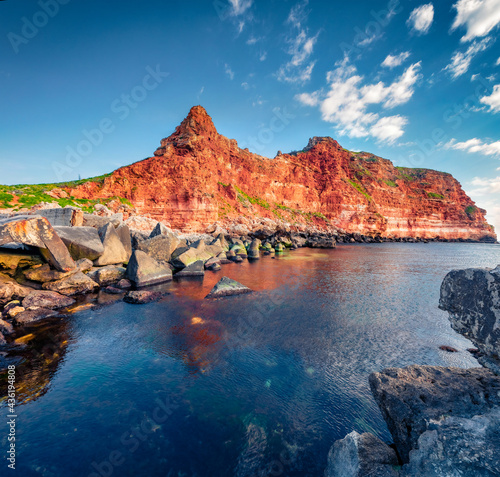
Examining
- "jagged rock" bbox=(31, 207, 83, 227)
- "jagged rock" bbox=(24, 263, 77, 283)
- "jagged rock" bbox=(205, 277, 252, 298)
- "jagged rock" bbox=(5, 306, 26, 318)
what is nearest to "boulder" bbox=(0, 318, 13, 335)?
"jagged rock" bbox=(5, 306, 26, 318)

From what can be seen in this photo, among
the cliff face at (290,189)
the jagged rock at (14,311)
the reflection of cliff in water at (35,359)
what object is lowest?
the reflection of cliff in water at (35,359)

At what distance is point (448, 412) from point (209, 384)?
3.87 m

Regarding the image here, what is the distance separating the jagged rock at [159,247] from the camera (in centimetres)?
1519

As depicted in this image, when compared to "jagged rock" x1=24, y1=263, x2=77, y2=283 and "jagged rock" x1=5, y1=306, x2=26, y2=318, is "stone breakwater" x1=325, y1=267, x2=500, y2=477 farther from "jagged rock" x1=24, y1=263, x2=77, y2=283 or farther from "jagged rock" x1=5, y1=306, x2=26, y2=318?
"jagged rock" x1=24, y1=263, x2=77, y2=283

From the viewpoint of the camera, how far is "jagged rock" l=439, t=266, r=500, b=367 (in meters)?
2.36

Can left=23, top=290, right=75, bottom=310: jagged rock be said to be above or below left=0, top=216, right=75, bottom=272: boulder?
below

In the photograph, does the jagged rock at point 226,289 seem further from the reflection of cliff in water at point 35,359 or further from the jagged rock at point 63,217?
the jagged rock at point 63,217

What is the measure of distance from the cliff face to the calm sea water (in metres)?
34.6

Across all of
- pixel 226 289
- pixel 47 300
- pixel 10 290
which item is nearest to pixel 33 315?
pixel 47 300

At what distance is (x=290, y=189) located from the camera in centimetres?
6850

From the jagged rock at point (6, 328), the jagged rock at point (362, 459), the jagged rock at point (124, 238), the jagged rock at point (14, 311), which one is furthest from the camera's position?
the jagged rock at point (124, 238)

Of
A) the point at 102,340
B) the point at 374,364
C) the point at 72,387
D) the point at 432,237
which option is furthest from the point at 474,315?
the point at 432,237

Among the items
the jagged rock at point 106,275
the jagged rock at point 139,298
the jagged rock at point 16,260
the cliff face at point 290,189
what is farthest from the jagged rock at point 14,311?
the cliff face at point 290,189

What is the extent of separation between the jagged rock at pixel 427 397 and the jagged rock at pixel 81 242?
13.7 m
